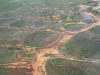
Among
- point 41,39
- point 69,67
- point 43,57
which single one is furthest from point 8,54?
point 69,67

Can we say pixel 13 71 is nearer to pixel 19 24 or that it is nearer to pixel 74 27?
pixel 19 24

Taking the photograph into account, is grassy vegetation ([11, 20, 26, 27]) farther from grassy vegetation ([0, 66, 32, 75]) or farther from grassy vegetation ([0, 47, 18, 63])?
grassy vegetation ([0, 66, 32, 75])

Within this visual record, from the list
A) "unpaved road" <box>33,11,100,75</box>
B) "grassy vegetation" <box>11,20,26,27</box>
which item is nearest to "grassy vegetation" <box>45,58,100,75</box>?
"unpaved road" <box>33,11,100,75</box>

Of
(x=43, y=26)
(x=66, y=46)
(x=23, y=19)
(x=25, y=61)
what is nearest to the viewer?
(x=25, y=61)

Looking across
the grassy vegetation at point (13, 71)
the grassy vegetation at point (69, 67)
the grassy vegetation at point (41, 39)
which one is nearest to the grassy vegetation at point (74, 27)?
the grassy vegetation at point (41, 39)

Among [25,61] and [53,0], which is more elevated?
[53,0]

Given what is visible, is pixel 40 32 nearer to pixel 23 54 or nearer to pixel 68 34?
pixel 68 34

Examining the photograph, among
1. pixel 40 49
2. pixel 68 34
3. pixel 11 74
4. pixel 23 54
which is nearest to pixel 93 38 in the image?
pixel 68 34
